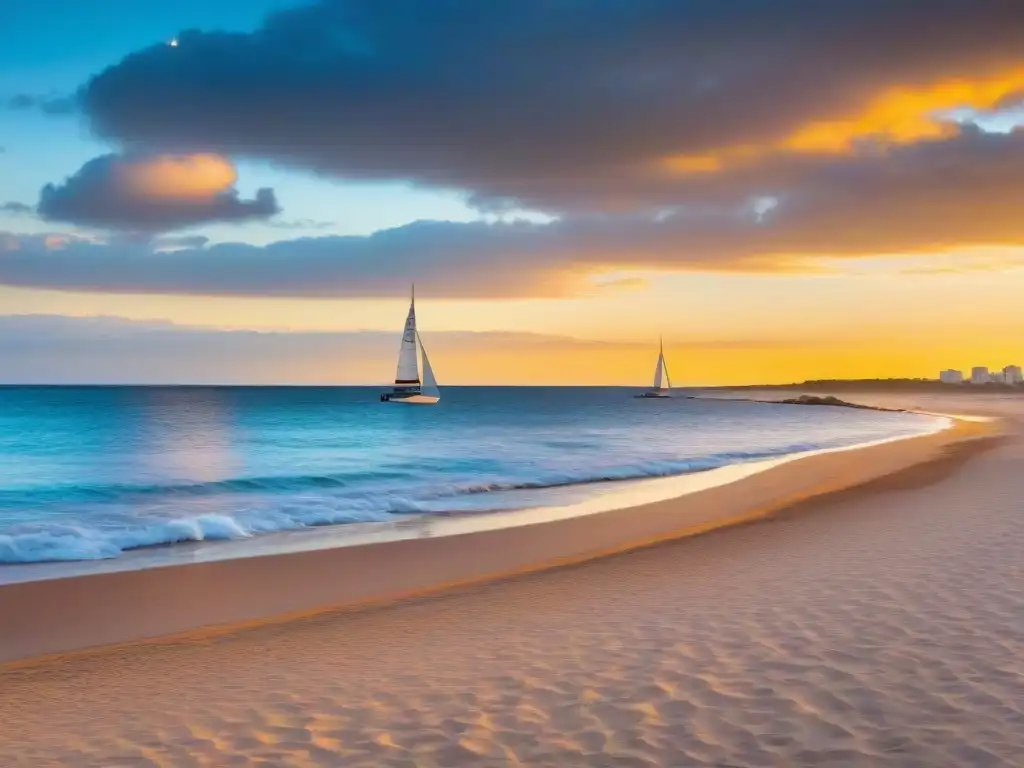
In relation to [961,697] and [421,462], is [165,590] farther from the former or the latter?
[421,462]

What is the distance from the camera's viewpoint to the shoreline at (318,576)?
9062 mm

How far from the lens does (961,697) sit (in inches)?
231

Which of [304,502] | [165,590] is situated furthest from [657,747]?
[304,502]

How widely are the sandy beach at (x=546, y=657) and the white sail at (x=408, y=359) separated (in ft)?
277

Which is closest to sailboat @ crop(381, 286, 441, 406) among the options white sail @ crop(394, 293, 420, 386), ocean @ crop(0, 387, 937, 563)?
white sail @ crop(394, 293, 420, 386)

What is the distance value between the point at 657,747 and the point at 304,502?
1731 centimetres

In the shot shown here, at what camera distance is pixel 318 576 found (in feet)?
38.0

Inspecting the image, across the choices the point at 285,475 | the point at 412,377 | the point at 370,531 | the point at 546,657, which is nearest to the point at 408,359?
the point at 412,377

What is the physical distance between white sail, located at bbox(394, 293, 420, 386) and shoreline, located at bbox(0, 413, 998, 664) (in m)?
79.8

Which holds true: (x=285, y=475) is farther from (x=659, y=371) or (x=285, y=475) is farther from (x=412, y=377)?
(x=659, y=371)

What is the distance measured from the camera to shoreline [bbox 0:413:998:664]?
9.06 meters

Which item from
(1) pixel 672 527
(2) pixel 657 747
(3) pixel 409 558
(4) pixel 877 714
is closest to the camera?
(2) pixel 657 747

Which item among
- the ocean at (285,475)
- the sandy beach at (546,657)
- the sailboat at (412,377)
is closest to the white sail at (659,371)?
the sailboat at (412,377)

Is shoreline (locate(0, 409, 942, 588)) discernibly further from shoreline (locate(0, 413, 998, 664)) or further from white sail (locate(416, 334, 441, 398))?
white sail (locate(416, 334, 441, 398))
